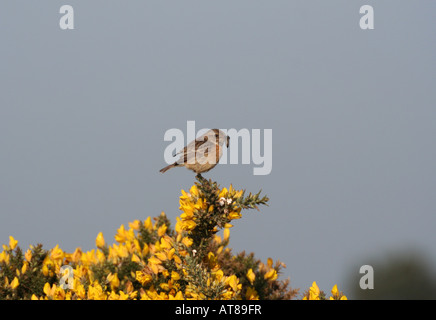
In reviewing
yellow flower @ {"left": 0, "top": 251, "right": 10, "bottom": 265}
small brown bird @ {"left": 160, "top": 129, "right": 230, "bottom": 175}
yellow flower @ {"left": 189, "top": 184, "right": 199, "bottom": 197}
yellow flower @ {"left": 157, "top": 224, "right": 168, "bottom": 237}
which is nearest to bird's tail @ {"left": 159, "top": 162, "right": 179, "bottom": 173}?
small brown bird @ {"left": 160, "top": 129, "right": 230, "bottom": 175}

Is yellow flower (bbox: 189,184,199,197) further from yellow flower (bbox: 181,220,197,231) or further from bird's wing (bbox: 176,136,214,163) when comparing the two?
bird's wing (bbox: 176,136,214,163)

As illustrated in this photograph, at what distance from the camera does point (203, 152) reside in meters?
7.45

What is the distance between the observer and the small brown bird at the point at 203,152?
24.3ft

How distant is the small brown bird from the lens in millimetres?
7414

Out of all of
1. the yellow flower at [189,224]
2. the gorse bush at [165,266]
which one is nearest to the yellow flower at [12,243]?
the gorse bush at [165,266]

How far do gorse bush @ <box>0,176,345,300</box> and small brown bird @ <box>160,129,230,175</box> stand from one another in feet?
3.08

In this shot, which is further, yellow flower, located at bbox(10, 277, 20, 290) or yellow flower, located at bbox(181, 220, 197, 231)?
yellow flower, located at bbox(10, 277, 20, 290)

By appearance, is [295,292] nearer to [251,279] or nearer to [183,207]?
[251,279]

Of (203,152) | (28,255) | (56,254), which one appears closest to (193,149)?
(203,152)

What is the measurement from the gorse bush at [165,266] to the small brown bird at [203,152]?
94 cm

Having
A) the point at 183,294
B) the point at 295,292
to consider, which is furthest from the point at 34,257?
the point at 295,292

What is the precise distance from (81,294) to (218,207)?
1805 millimetres

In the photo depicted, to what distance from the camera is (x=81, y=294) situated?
19.6 feet

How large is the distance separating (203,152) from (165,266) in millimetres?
1798
